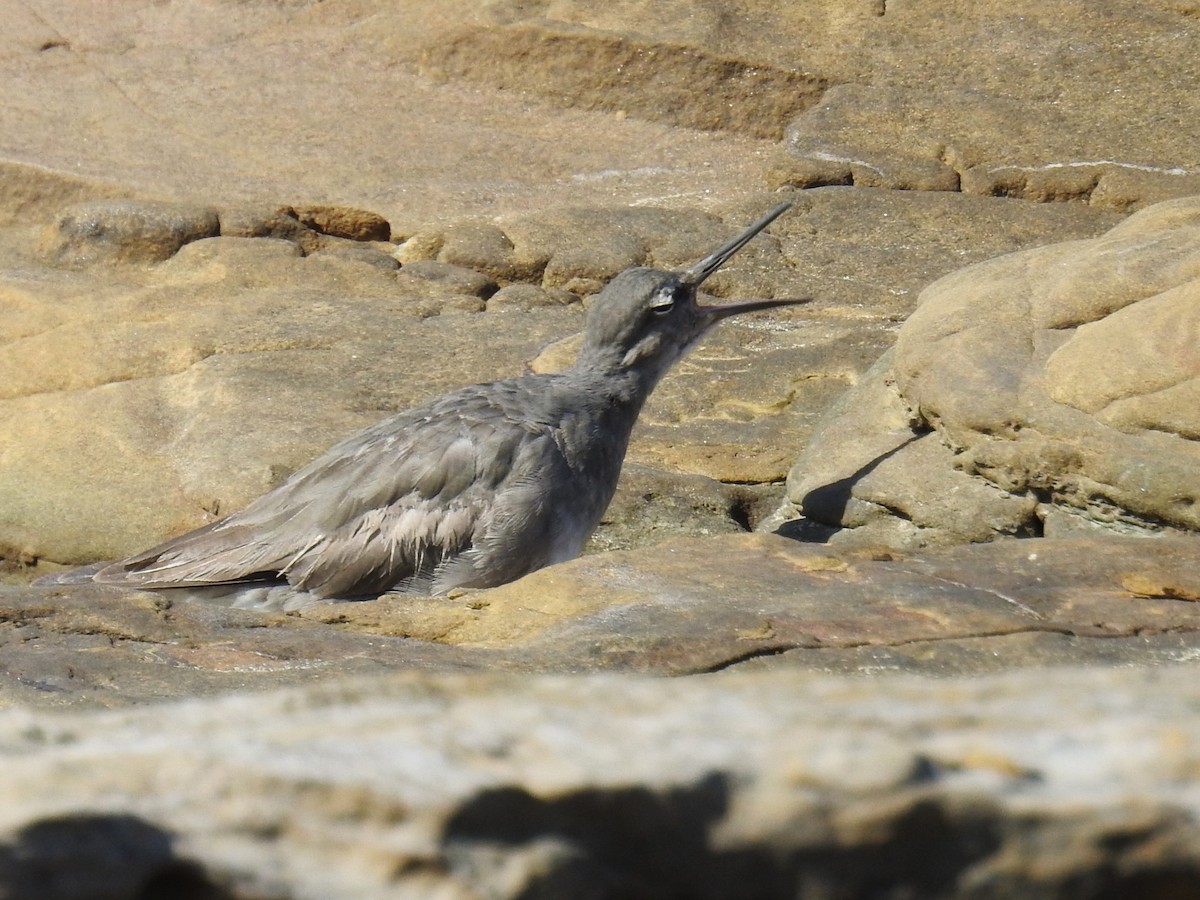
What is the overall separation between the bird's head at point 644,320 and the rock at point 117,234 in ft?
11.2

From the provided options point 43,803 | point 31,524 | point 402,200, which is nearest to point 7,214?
point 402,200

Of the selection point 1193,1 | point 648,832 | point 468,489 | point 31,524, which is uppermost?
point 1193,1

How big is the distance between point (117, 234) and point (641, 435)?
3665mm

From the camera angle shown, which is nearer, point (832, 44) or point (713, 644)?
point (713, 644)

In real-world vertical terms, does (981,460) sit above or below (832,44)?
below

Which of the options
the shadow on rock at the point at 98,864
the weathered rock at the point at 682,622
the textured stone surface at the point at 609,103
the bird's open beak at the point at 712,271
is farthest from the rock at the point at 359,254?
the shadow on rock at the point at 98,864

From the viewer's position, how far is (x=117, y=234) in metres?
9.25

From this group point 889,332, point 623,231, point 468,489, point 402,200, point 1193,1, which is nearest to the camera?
point 468,489

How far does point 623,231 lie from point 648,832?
26.8 feet

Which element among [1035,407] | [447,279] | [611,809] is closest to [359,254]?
[447,279]

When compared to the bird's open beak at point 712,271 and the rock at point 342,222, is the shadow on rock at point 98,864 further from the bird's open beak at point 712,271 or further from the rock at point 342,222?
the rock at point 342,222

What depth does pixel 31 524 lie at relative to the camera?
6.92 meters

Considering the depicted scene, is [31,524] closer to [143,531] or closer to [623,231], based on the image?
[143,531]

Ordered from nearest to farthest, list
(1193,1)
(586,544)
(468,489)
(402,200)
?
(468,489)
(586,544)
(402,200)
(1193,1)
